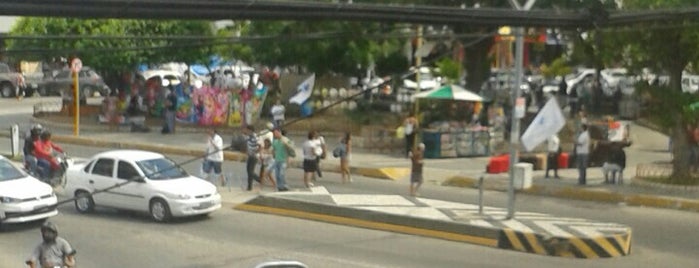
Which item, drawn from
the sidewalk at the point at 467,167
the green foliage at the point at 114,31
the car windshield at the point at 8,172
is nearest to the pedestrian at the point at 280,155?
the sidewalk at the point at 467,167

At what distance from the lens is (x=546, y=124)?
20.3 metres

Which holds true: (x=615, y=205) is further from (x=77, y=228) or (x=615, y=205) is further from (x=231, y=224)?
(x=77, y=228)

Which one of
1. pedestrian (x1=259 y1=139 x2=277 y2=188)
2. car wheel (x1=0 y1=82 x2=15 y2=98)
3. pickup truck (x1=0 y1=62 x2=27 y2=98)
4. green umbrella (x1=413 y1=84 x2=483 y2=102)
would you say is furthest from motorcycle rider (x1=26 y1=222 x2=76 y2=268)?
car wheel (x1=0 y1=82 x2=15 y2=98)

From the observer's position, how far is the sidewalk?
24969 millimetres

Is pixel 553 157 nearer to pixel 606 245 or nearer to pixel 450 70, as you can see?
pixel 606 245

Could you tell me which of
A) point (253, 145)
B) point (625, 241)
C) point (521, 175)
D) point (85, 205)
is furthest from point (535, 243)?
point (85, 205)

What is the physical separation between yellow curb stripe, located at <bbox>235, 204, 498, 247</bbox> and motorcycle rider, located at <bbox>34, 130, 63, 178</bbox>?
13.7 feet

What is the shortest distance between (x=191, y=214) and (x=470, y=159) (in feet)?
42.5

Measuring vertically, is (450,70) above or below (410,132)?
above

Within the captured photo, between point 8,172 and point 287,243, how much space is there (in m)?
5.12

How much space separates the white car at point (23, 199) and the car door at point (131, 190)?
1363mm

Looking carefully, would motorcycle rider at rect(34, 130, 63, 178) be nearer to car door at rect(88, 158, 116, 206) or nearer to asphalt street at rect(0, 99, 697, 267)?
asphalt street at rect(0, 99, 697, 267)

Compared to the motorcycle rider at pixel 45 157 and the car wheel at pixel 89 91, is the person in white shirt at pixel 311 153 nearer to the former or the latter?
the motorcycle rider at pixel 45 157

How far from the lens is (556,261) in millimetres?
17844
